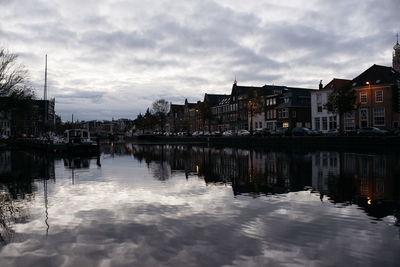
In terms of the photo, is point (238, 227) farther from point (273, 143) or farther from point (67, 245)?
point (273, 143)

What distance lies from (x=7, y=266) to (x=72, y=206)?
20.2 feet

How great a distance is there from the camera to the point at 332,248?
788 cm

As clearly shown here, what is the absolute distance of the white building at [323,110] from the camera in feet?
263

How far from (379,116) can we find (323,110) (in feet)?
55.5

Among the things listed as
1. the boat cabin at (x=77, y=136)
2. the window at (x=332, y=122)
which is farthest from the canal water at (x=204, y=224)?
the window at (x=332, y=122)

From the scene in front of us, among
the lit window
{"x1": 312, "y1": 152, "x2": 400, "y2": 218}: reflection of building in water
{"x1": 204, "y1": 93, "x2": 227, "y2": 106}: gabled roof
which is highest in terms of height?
{"x1": 204, "y1": 93, "x2": 227, "y2": 106}: gabled roof

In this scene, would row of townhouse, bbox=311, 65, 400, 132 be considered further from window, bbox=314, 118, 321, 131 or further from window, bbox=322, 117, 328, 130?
window, bbox=314, 118, 321, 131

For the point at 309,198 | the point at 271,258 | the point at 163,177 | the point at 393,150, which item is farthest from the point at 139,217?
the point at 393,150

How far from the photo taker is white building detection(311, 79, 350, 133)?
80.2 metres

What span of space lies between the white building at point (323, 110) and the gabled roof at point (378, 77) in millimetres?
8174

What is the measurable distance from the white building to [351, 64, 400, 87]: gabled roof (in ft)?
26.8

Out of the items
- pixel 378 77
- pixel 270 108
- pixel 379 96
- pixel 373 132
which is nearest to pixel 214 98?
pixel 270 108

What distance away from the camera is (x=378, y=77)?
68.4 metres

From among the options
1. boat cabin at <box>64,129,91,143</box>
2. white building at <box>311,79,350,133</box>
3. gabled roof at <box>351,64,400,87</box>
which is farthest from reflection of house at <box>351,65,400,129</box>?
boat cabin at <box>64,129,91,143</box>
